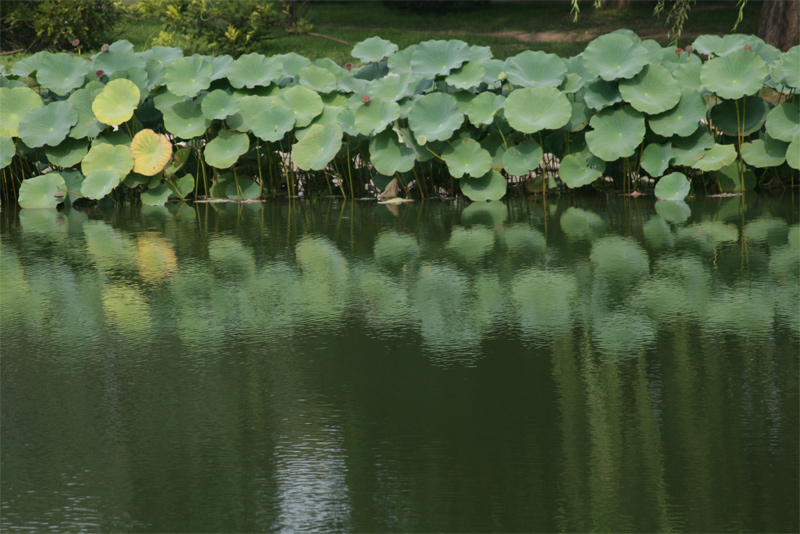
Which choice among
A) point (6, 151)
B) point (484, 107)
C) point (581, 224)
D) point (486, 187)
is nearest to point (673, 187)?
point (581, 224)

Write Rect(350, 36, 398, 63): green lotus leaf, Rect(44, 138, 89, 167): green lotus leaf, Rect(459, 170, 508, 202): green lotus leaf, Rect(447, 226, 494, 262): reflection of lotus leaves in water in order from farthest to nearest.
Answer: Rect(350, 36, 398, 63): green lotus leaf → Rect(44, 138, 89, 167): green lotus leaf → Rect(459, 170, 508, 202): green lotus leaf → Rect(447, 226, 494, 262): reflection of lotus leaves in water

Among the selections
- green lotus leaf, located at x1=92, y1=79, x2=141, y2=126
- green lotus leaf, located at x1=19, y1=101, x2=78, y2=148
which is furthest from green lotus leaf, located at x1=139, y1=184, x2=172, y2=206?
green lotus leaf, located at x1=19, y1=101, x2=78, y2=148

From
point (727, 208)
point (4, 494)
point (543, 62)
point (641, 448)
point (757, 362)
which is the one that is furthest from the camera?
point (543, 62)

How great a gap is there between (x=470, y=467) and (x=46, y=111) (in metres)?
5.41

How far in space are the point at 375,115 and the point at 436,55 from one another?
2.27ft

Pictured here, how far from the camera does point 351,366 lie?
319 cm

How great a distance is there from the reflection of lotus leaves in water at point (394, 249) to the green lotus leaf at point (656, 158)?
207 centimetres

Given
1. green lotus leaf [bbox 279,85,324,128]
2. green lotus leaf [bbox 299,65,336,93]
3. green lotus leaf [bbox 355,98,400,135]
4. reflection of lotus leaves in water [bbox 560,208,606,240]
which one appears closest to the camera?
reflection of lotus leaves in water [bbox 560,208,606,240]

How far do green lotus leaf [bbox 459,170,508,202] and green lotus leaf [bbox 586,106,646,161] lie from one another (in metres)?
0.66

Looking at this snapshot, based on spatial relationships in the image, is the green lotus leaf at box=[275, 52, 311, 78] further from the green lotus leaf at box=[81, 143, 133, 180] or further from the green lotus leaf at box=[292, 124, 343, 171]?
the green lotus leaf at box=[81, 143, 133, 180]

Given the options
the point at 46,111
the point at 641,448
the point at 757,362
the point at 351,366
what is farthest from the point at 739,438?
the point at 46,111

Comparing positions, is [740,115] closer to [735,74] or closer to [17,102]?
[735,74]

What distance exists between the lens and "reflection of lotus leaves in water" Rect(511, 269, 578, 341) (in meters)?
3.58

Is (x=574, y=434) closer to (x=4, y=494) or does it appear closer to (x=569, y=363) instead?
(x=569, y=363)
